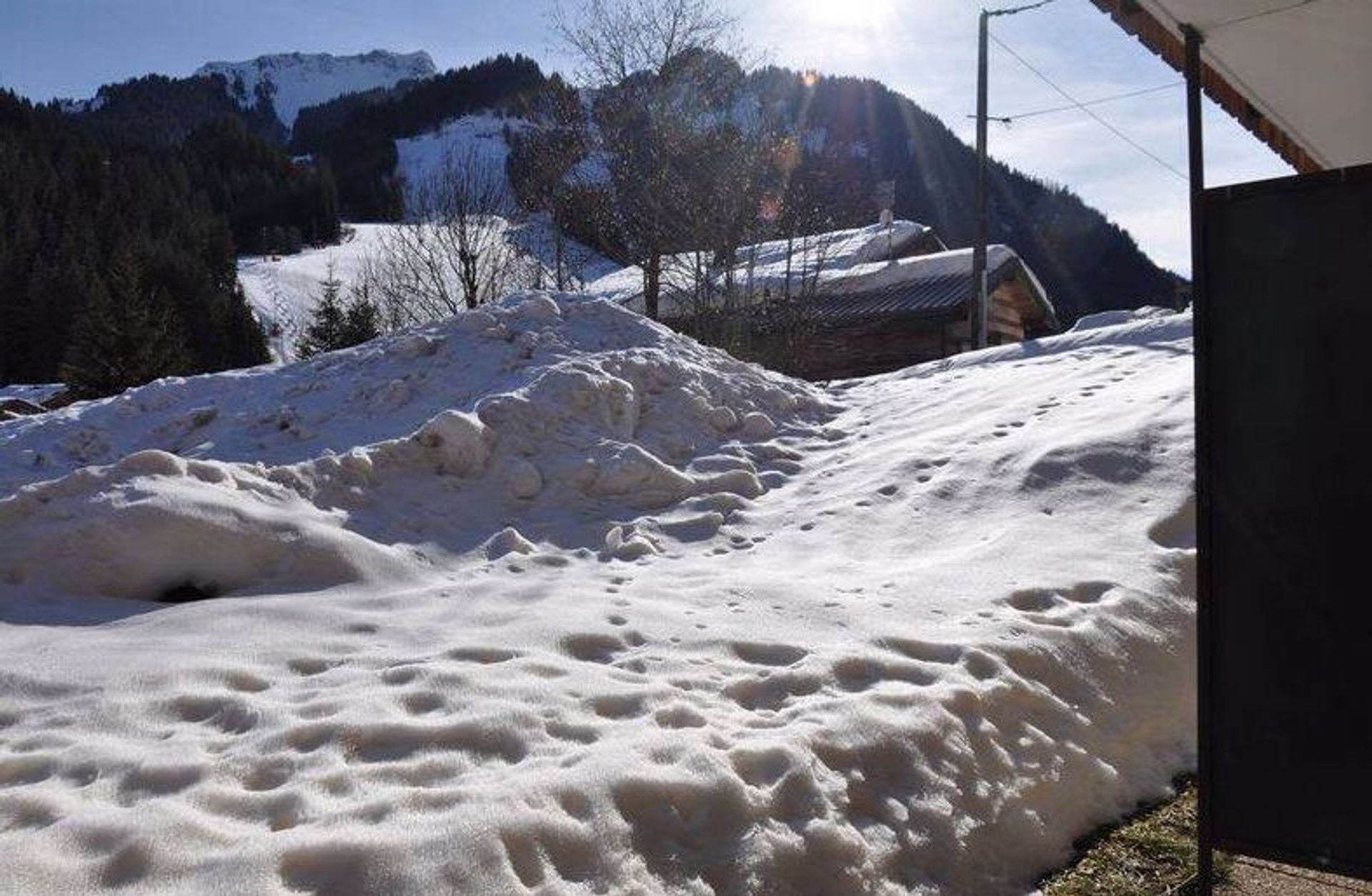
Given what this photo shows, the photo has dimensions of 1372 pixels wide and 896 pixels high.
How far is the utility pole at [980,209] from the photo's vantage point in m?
18.7

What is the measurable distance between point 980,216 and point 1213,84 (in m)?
15.4

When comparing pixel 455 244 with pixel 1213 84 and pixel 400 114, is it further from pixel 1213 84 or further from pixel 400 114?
pixel 400 114

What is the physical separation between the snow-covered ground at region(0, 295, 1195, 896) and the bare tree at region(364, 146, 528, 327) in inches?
667

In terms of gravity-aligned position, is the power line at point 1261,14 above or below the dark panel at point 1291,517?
above

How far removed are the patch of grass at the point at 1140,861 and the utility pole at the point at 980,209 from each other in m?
15.5

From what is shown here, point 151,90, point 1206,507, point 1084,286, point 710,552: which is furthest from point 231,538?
point 151,90

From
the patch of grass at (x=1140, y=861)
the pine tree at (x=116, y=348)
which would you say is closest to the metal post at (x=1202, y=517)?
the patch of grass at (x=1140, y=861)

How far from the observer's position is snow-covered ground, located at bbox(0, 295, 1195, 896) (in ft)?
8.74

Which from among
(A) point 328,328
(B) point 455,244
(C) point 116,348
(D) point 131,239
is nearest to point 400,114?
(D) point 131,239

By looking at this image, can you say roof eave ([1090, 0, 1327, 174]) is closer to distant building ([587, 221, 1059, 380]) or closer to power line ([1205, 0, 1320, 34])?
power line ([1205, 0, 1320, 34])

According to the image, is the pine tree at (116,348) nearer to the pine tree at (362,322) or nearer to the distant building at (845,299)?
Answer: the pine tree at (362,322)

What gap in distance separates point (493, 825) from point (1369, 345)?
7.34ft

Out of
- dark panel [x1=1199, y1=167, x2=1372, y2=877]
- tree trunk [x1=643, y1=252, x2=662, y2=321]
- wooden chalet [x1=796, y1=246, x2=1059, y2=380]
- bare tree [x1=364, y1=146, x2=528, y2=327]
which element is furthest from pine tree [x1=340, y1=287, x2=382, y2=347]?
dark panel [x1=1199, y1=167, x2=1372, y2=877]

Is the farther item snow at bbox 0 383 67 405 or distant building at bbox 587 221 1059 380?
snow at bbox 0 383 67 405
